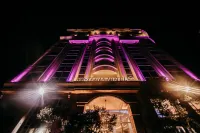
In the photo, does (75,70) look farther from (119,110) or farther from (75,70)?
(119,110)

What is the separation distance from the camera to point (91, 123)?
8.77 meters

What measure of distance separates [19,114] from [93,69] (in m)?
10.2

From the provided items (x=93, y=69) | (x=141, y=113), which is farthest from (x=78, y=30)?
(x=141, y=113)

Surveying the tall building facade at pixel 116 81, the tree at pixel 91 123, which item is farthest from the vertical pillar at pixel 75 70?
the tree at pixel 91 123

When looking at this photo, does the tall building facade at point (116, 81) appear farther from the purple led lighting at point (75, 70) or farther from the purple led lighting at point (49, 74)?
the purple led lighting at point (49, 74)

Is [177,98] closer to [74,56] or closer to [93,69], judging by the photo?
[93,69]

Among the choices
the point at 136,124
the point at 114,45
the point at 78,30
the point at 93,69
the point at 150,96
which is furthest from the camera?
the point at 78,30

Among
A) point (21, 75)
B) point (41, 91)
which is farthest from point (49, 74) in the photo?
point (41, 91)

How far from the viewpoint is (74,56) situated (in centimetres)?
2377

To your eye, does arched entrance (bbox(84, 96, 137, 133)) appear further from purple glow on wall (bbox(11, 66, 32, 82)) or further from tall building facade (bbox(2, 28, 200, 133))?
purple glow on wall (bbox(11, 66, 32, 82))

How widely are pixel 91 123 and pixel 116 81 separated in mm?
5766

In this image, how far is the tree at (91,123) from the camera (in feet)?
28.2

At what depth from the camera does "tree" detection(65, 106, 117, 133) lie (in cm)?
859

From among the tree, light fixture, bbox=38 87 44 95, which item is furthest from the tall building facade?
the tree
